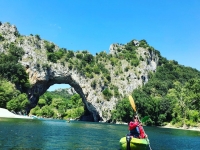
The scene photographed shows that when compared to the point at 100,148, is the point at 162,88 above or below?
above

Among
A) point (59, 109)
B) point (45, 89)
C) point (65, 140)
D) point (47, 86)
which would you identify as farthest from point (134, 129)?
point (59, 109)

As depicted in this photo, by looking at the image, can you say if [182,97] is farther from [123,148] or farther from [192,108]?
[123,148]

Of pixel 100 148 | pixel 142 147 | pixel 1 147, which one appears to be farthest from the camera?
pixel 100 148

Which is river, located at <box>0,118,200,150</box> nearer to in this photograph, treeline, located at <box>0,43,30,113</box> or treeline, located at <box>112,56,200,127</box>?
treeline, located at <box>0,43,30,113</box>

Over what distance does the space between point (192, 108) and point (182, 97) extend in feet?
14.9

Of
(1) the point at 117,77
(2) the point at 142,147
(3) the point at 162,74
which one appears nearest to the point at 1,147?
(2) the point at 142,147

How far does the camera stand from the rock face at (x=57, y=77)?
75.8m

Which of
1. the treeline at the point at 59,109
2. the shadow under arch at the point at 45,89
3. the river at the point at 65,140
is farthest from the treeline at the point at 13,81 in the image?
the treeline at the point at 59,109

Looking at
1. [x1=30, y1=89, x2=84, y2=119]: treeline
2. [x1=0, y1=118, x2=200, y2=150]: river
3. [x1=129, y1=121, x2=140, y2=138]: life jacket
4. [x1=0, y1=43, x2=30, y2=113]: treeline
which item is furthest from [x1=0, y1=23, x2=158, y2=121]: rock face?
[x1=129, y1=121, x2=140, y2=138]: life jacket

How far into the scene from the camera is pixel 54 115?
392ft

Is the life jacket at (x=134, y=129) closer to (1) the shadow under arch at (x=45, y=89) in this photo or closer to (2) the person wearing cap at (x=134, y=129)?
(2) the person wearing cap at (x=134, y=129)

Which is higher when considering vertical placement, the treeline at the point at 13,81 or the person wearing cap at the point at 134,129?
the treeline at the point at 13,81

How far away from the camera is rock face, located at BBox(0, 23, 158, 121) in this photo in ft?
249

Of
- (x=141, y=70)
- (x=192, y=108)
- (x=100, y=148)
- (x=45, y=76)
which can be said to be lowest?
(x=100, y=148)
